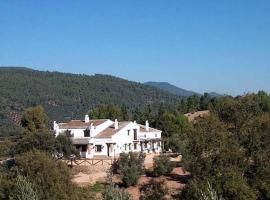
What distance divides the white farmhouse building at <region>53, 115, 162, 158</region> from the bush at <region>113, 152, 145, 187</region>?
10.9 meters

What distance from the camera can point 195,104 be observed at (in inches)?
4779

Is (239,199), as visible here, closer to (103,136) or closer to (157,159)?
(157,159)

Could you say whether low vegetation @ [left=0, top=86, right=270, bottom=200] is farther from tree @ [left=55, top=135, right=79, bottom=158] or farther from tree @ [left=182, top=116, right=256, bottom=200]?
tree @ [left=55, top=135, right=79, bottom=158]

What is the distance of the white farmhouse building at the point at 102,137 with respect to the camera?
5984 cm

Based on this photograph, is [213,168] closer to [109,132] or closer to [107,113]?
[109,132]

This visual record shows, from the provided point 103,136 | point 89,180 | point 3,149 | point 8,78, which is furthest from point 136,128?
point 8,78

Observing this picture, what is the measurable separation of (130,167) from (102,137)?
14.3m

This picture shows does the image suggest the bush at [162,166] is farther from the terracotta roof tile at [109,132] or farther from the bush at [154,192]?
the bush at [154,192]

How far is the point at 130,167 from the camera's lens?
46.3 meters

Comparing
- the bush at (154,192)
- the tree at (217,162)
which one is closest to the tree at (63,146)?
the bush at (154,192)

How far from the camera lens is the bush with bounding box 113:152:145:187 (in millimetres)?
45438

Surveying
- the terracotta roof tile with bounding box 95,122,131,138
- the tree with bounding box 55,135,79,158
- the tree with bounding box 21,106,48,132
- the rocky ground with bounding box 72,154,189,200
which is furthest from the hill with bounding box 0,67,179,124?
the rocky ground with bounding box 72,154,189,200

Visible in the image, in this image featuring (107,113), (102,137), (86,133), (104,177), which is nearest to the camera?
(104,177)

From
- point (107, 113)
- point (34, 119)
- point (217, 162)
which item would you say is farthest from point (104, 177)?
point (107, 113)
